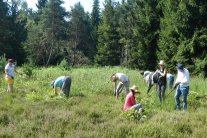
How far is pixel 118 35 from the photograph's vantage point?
211 feet

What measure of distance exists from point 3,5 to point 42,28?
7.61 meters

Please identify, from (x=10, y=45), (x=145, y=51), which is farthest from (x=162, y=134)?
(x=10, y=45)

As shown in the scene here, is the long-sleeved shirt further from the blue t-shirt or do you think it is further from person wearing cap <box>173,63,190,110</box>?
the blue t-shirt

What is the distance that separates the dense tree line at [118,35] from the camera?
30.8 metres

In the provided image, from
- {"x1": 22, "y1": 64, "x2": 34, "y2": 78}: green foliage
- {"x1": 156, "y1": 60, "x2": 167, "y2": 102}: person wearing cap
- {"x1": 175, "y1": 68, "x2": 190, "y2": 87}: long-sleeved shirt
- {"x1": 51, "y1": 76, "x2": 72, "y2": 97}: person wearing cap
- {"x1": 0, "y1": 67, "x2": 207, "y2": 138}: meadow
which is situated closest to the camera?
{"x1": 0, "y1": 67, "x2": 207, "y2": 138}: meadow

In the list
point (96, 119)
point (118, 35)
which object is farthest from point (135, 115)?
point (118, 35)

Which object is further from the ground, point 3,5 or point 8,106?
point 3,5

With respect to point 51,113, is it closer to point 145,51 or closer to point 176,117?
point 176,117

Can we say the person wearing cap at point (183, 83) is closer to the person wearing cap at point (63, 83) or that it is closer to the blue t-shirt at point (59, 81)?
the person wearing cap at point (63, 83)

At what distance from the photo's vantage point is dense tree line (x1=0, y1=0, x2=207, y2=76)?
1212 inches

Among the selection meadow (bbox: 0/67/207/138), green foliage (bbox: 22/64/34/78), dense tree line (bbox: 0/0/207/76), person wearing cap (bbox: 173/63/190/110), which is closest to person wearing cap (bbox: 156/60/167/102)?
meadow (bbox: 0/67/207/138)

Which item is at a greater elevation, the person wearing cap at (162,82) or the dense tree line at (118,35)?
the dense tree line at (118,35)

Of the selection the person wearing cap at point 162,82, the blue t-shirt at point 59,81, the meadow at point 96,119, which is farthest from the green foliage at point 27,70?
the person wearing cap at point 162,82

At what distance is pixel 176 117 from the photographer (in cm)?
1183
